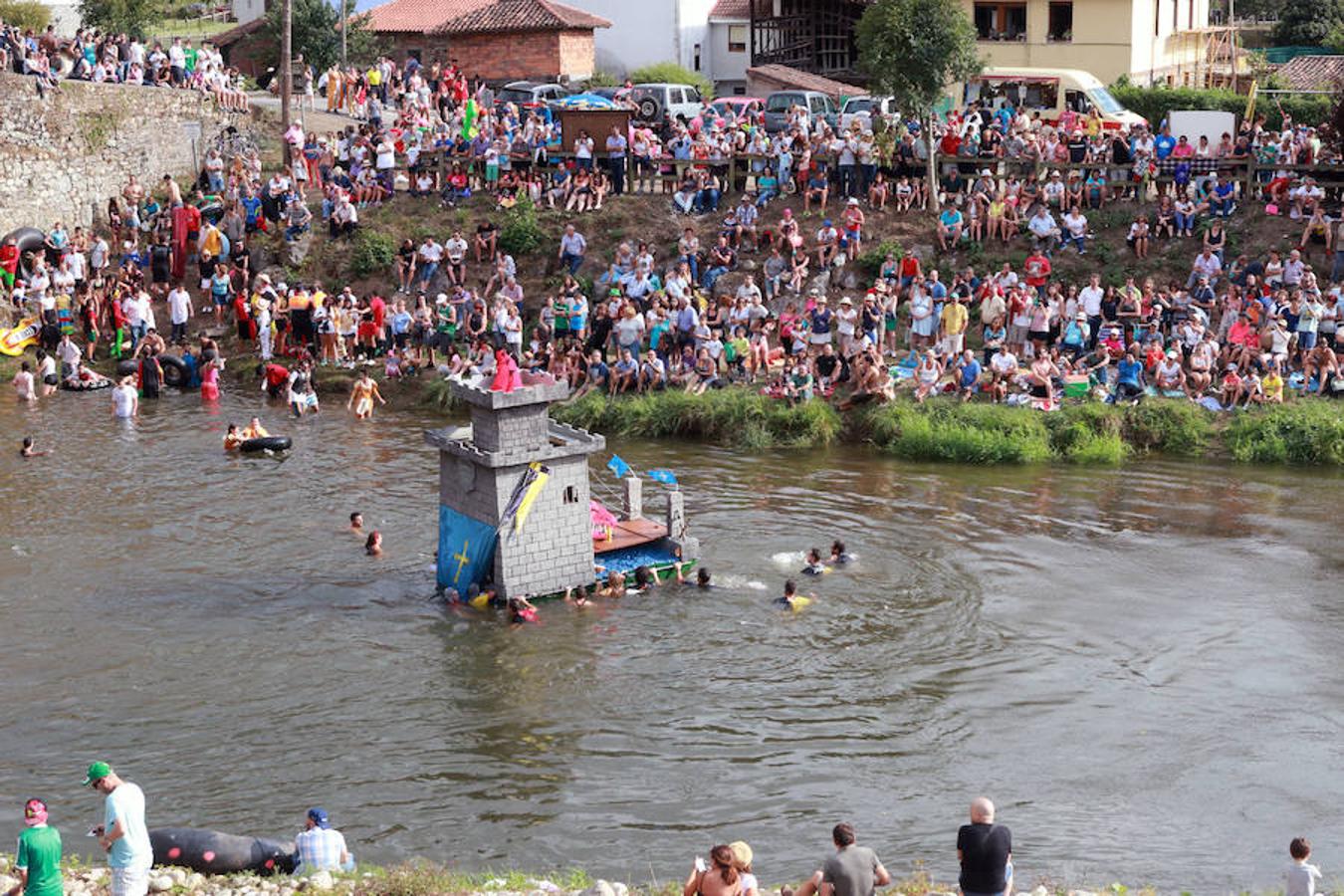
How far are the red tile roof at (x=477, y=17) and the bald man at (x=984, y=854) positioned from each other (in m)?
43.9

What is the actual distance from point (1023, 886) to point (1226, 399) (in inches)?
661

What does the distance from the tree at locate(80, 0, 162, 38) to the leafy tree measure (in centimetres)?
187

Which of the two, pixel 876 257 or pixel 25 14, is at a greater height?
pixel 25 14

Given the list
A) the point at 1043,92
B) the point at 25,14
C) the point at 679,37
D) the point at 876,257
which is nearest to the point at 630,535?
the point at 876,257

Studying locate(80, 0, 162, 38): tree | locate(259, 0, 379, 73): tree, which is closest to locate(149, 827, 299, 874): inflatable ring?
locate(259, 0, 379, 73): tree

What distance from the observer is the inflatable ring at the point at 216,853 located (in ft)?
51.9

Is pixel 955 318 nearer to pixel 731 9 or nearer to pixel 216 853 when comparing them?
pixel 216 853

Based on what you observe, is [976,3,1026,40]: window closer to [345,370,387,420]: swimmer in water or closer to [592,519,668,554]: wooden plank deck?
[345,370,387,420]: swimmer in water

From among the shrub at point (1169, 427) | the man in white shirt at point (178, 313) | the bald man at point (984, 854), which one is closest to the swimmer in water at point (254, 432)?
the man in white shirt at point (178, 313)

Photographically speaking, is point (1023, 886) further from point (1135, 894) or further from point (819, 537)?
point (819, 537)

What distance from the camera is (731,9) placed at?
57438 mm

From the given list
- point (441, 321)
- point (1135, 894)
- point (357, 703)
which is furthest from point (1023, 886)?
point (441, 321)

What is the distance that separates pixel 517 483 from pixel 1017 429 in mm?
10583

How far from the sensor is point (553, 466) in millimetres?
23188
